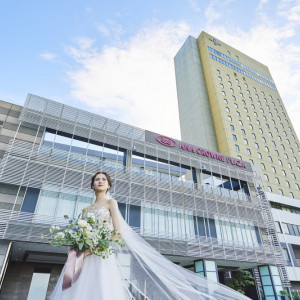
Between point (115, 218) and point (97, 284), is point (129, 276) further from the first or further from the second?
point (115, 218)

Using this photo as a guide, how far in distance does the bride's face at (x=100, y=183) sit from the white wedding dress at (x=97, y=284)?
4.24ft

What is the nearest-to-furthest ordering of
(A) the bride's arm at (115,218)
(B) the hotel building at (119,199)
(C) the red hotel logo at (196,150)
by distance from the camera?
(A) the bride's arm at (115,218) < (B) the hotel building at (119,199) < (C) the red hotel logo at (196,150)

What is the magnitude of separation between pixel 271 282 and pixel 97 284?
26617 mm

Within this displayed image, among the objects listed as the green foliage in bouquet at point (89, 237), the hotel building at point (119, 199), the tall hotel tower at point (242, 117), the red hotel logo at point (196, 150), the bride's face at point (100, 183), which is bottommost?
the green foliage in bouquet at point (89, 237)

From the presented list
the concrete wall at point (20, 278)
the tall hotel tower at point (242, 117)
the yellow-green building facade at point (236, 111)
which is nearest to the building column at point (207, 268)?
the concrete wall at point (20, 278)

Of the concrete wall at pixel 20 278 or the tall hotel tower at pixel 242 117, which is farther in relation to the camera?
the tall hotel tower at pixel 242 117

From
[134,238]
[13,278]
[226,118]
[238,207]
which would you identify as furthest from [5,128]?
[226,118]

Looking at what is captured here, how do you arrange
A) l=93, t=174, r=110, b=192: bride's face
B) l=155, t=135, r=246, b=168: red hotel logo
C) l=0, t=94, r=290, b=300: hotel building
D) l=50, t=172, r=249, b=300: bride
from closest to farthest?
l=50, t=172, r=249, b=300: bride, l=93, t=174, r=110, b=192: bride's face, l=0, t=94, r=290, b=300: hotel building, l=155, t=135, r=246, b=168: red hotel logo

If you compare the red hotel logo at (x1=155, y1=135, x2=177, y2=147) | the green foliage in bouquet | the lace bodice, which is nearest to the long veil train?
the lace bodice

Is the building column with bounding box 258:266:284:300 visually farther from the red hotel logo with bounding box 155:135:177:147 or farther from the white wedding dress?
the white wedding dress

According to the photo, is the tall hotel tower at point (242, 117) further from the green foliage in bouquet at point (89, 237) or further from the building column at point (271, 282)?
the green foliage in bouquet at point (89, 237)

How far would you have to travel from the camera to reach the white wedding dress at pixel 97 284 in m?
3.63

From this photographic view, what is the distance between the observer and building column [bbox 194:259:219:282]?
21.1 meters

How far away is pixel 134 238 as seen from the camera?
520 centimetres
